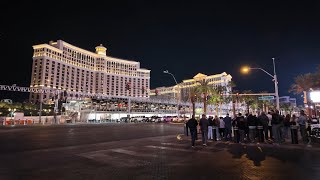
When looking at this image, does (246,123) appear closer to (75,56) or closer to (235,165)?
(235,165)

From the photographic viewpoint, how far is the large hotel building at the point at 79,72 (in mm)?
149875

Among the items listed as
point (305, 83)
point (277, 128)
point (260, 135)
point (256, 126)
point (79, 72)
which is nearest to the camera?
point (277, 128)

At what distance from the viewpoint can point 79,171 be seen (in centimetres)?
861

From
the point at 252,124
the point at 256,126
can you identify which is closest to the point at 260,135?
the point at 256,126

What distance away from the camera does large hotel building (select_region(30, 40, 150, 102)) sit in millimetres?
149875

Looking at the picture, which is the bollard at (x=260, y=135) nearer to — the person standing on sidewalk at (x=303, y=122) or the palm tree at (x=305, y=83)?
the person standing on sidewalk at (x=303, y=122)

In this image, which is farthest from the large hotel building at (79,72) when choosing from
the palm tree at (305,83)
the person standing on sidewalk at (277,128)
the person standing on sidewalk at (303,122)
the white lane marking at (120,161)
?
the white lane marking at (120,161)

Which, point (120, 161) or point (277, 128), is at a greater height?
point (277, 128)

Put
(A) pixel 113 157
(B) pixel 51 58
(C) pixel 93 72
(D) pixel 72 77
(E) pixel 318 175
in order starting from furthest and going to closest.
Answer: (C) pixel 93 72 < (D) pixel 72 77 < (B) pixel 51 58 < (A) pixel 113 157 < (E) pixel 318 175

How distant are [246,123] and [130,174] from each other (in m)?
11.2

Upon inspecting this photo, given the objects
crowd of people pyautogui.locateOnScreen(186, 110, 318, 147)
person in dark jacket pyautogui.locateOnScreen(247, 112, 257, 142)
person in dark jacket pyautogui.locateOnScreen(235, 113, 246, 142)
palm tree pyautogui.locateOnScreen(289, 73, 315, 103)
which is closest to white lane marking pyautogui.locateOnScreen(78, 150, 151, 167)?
crowd of people pyautogui.locateOnScreen(186, 110, 318, 147)

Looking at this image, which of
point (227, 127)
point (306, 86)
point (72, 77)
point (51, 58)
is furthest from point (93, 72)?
point (227, 127)

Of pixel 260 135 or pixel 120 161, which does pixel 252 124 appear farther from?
pixel 120 161

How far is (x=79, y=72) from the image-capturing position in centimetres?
16975
